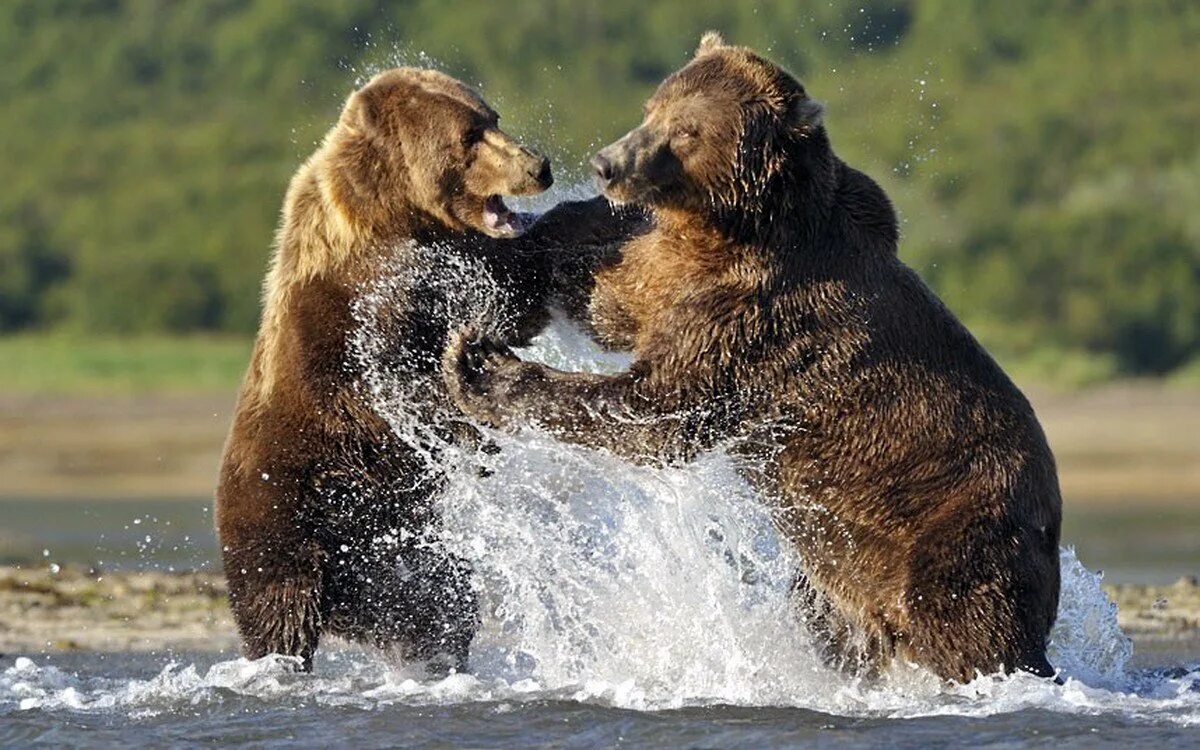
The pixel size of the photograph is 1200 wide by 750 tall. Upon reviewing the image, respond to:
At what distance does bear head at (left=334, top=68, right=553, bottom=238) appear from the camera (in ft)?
24.7

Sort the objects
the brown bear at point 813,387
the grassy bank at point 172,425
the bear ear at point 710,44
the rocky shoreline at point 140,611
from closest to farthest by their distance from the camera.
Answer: the brown bear at point 813,387 < the bear ear at point 710,44 < the rocky shoreline at point 140,611 < the grassy bank at point 172,425

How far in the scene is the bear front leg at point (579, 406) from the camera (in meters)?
7.06

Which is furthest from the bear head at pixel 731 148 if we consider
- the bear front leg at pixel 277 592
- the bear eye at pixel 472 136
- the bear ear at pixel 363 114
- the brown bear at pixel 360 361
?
the bear front leg at pixel 277 592

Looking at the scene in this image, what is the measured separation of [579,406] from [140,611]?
4402 millimetres

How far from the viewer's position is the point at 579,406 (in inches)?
279

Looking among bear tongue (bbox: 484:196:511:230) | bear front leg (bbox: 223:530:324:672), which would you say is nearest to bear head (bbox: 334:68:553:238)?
bear tongue (bbox: 484:196:511:230)

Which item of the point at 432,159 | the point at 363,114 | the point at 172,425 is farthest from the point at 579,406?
the point at 172,425

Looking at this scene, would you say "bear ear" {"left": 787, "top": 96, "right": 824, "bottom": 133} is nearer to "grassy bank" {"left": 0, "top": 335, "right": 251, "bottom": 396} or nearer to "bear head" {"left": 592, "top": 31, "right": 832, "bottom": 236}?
"bear head" {"left": 592, "top": 31, "right": 832, "bottom": 236}

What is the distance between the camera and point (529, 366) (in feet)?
23.5

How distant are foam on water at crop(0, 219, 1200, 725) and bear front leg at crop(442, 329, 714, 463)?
0.10 m

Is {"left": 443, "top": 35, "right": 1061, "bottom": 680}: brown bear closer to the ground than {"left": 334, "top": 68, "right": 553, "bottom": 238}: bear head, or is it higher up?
closer to the ground

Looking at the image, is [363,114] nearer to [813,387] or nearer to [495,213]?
[495,213]

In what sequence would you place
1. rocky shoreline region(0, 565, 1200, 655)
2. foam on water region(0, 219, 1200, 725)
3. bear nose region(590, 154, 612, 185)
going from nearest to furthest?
bear nose region(590, 154, 612, 185), foam on water region(0, 219, 1200, 725), rocky shoreline region(0, 565, 1200, 655)

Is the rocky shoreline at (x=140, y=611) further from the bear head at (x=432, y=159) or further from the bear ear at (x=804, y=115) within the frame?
the bear ear at (x=804, y=115)
